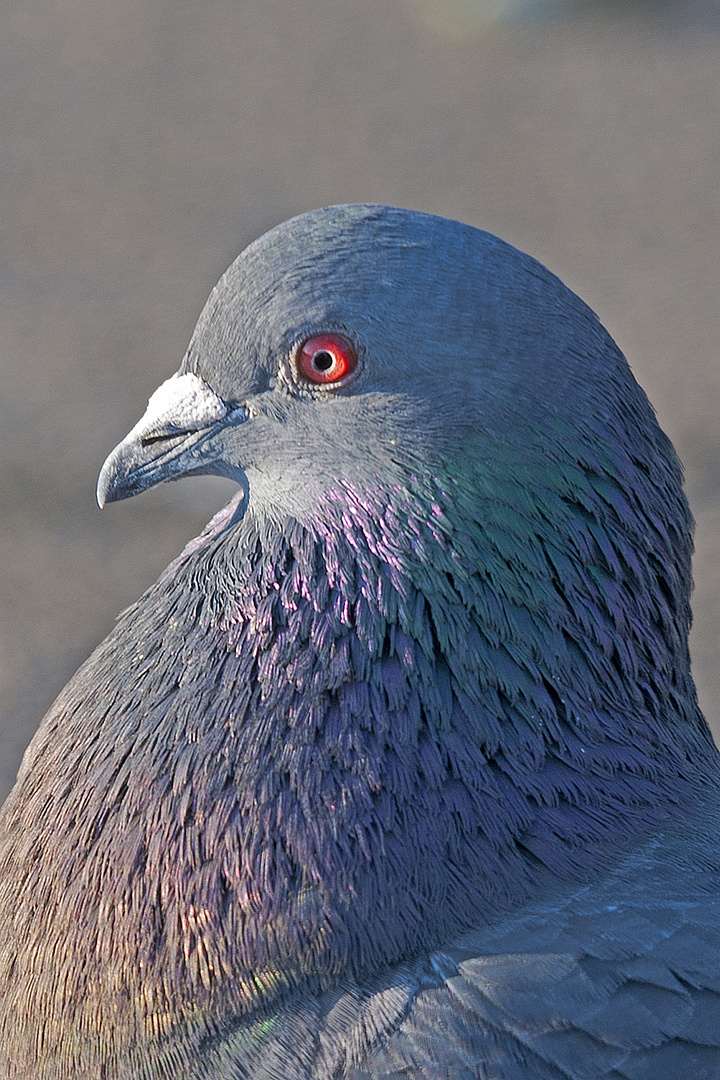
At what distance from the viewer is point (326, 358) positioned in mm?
2137

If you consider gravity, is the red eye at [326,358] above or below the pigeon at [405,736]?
above

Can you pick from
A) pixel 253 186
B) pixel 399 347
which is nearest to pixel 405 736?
pixel 399 347

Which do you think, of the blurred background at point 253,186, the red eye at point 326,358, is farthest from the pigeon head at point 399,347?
the blurred background at point 253,186

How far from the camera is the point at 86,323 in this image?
5621 millimetres

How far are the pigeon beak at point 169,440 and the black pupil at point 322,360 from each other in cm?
19

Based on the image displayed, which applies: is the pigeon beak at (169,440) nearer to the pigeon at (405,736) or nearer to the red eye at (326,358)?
the pigeon at (405,736)

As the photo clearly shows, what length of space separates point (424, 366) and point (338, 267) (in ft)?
0.67

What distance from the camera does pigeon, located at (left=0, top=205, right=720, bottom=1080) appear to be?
6.73ft

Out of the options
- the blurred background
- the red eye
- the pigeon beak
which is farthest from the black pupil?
the blurred background

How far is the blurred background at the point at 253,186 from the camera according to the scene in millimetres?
4727

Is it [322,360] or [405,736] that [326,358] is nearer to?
[322,360]

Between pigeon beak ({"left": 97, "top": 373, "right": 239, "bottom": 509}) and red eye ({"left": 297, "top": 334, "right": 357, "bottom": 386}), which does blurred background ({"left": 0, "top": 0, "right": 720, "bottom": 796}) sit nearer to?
pigeon beak ({"left": 97, "top": 373, "right": 239, "bottom": 509})

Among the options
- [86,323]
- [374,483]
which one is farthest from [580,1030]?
[86,323]

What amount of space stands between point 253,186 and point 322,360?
4.37m
